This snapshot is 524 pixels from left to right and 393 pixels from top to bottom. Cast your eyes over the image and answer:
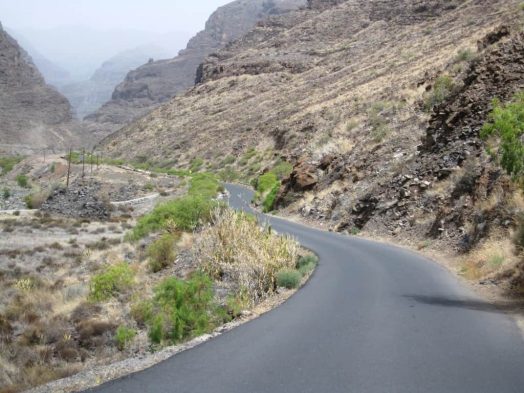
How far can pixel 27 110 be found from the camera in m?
170

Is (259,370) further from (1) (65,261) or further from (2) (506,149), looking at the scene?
(1) (65,261)

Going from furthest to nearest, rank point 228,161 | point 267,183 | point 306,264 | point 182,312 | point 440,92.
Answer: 1. point 228,161
2. point 267,183
3. point 440,92
4. point 306,264
5. point 182,312

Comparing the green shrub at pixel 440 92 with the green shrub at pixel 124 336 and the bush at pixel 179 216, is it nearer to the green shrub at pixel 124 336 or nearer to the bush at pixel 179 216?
the bush at pixel 179 216

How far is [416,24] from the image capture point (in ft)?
303

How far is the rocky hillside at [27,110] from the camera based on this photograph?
154125mm

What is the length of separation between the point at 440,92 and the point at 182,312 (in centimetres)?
2821

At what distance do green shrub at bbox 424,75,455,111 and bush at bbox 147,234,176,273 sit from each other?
20925 mm

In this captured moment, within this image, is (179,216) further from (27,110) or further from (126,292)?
(27,110)

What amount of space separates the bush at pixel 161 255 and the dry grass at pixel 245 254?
340cm

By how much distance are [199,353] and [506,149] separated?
6790mm

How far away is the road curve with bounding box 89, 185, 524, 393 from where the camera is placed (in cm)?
602

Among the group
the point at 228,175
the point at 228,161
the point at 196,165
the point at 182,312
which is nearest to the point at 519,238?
the point at 182,312

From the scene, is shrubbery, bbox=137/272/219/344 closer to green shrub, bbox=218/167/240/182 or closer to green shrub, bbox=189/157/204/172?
green shrub, bbox=218/167/240/182

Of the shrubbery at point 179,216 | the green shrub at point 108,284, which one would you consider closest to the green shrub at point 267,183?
the shrubbery at point 179,216
